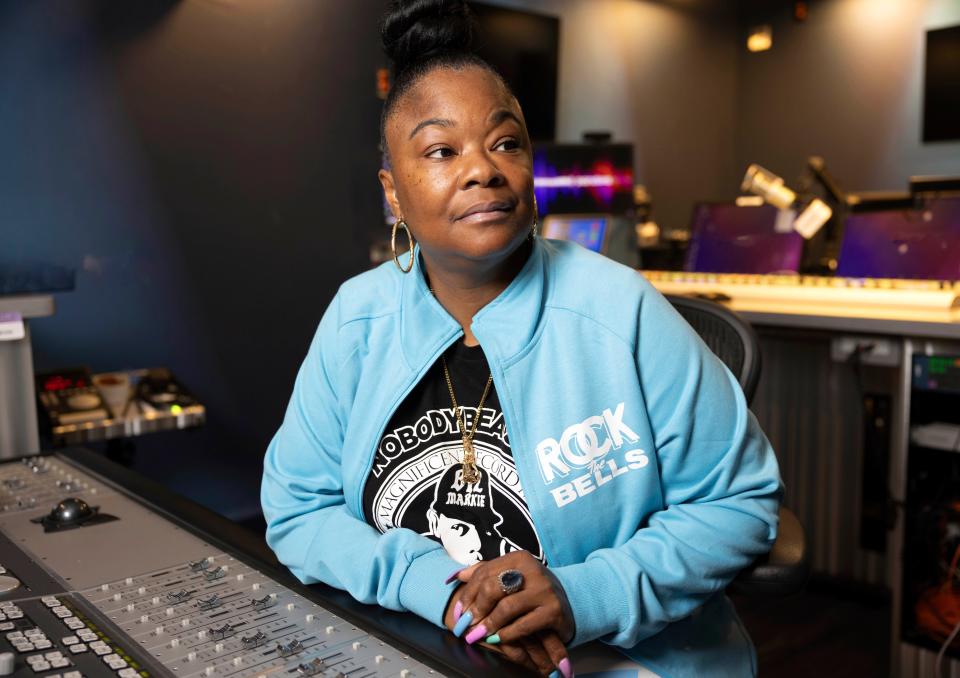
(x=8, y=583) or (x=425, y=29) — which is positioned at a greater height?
(x=425, y=29)

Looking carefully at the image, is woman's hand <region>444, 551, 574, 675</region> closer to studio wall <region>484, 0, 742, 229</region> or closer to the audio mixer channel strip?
the audio mixer channel strip

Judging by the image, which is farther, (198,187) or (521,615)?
(198,187)

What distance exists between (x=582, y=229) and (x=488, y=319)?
224cm

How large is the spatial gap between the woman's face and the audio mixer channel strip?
16.8 inches

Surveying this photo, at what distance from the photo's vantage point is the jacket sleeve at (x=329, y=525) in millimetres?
884

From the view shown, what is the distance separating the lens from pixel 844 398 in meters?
2.72

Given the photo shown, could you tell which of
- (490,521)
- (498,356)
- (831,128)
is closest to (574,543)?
(490,521)

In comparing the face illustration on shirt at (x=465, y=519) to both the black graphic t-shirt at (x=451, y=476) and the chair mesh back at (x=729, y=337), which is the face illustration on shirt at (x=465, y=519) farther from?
the chair mesh back at (x=729, y=337)

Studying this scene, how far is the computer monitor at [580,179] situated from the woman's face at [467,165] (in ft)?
7.54

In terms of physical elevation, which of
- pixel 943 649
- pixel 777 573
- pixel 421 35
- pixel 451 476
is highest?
pixel 421 35

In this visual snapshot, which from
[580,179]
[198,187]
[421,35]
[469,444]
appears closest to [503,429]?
[469,444]

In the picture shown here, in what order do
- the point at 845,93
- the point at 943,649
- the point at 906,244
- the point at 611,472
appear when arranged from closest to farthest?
the point at 611,472, the point at 943,649, the point at 906,244, the point at 845,93

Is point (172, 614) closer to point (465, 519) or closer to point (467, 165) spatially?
point (465, 519)

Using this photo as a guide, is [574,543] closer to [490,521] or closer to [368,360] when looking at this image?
[490,521]
